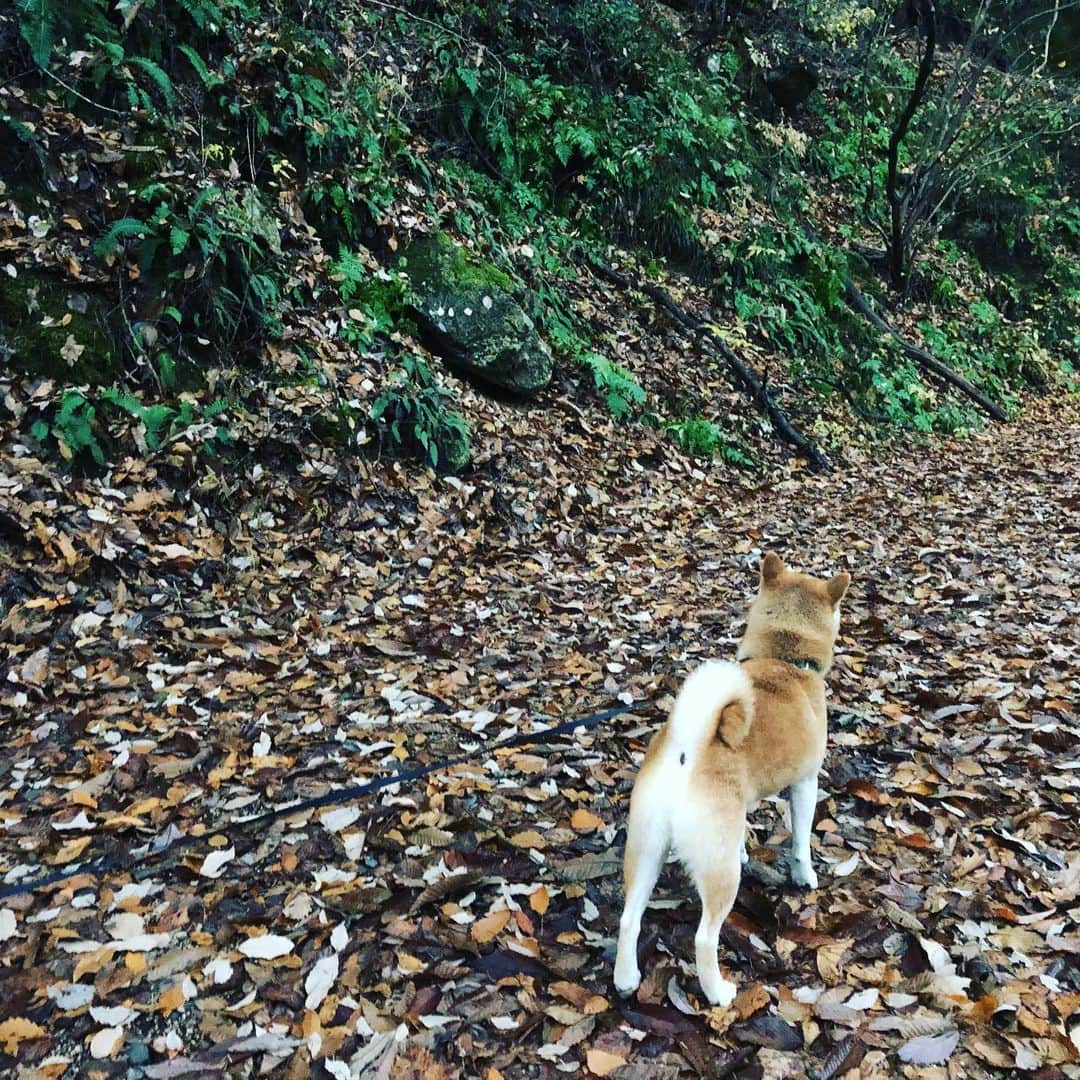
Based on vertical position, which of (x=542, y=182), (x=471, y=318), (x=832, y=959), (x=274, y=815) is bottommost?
(x=274, y=815)

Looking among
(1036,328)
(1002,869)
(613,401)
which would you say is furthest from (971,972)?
(1036,328)

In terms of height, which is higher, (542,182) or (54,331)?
(542,182)

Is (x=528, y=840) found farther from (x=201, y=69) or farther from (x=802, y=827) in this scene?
(x=201, y=69)

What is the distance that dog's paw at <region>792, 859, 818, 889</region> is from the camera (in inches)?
145

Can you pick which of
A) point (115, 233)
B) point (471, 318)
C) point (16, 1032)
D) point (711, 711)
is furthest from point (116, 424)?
point (711, 711)

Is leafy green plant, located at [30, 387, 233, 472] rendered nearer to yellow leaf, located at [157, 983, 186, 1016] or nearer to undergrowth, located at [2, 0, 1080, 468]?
undergrowth, located at [2, 0, 1080, 468]

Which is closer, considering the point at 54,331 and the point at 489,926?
the point at 489,926

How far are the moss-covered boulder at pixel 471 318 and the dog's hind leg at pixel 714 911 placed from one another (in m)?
7.58

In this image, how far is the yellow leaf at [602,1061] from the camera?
9.30 ft

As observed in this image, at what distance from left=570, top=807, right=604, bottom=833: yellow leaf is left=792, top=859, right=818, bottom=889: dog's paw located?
0.98 metres

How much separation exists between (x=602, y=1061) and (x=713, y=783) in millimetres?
1055

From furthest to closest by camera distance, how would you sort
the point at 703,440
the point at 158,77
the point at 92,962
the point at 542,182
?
1. the point at 542,182
2. the point at 703,440
3. the point at 158,77
4. the point at 92,962

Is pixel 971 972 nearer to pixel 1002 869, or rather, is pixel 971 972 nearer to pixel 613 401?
pixel 1002 869

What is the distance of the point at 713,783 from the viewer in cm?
296
